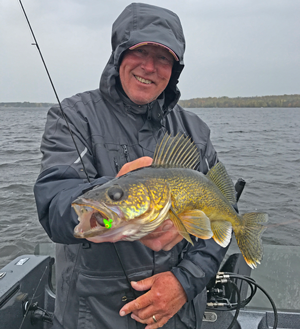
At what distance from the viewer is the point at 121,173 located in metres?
2.06

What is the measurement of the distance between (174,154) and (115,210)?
2.63 feet

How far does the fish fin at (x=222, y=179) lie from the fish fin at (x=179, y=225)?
0.69 metres

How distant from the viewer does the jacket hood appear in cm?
246

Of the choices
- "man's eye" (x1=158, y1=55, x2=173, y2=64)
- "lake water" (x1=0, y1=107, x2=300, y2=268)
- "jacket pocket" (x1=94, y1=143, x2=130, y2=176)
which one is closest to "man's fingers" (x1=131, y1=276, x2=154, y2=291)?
"jacket pocket" (x1=94, y1=143, x2=130, y2=176)

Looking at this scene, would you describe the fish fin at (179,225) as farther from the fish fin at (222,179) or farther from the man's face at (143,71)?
the man's face at (143,71)

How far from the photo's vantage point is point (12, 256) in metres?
6.81

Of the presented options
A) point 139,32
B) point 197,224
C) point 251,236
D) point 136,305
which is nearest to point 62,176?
point 197,224

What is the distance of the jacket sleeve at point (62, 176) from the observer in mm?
1794

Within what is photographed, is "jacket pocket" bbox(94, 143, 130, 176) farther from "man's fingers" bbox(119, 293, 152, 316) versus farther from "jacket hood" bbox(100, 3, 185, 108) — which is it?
"man's fingers" bbox(119, 293, 152, 316)

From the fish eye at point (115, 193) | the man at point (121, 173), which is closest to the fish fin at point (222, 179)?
the man at point (121, 173)

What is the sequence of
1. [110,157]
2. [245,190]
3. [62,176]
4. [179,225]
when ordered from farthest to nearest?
[245,190] < [110,157] < [62,176] < [179,225]

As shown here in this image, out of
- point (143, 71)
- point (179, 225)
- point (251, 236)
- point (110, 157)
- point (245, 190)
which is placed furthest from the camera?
point (245, 190)

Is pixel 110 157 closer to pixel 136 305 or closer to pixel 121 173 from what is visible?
pixel 121 173

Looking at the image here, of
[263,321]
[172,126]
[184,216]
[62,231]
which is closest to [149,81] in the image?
[172,126]
